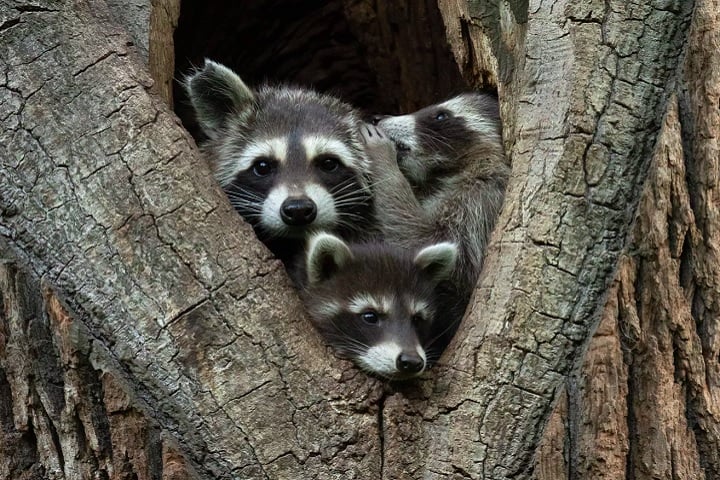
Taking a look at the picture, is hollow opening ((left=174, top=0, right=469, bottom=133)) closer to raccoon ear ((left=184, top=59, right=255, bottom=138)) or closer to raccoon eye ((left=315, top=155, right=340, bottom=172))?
raccoon ear ((left=184, top=59, right=255, bottom=138))

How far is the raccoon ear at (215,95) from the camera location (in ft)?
15.9

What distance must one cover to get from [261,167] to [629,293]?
2113 millimetres

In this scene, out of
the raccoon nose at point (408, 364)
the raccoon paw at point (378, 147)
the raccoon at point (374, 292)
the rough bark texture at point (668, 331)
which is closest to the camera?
the rough bark texture at point (668, 331)

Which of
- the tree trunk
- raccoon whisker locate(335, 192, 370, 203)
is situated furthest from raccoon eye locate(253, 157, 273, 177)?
the tree trunk

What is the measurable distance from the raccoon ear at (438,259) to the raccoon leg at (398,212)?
0.37 metres

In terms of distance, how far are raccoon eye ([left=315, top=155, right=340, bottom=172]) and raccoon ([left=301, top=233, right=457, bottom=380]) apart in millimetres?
567

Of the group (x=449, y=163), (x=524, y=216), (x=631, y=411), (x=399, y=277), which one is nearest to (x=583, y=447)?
(x=631, y=411)

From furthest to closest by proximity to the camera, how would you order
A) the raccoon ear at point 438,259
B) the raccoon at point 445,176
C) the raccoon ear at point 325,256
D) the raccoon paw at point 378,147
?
the raccoon paw at point 378,147
the raccoon at point 445,176
the raccoon ear at point 438,259
the raccoon ear at point 325,256

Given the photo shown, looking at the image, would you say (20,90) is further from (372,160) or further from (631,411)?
(631,411)

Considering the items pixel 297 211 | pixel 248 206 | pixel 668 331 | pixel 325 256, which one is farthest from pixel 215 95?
pixel 668 331

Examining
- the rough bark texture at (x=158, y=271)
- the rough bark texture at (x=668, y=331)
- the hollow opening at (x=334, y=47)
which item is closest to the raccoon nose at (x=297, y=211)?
the rough bark texture at (x=158, y=271)

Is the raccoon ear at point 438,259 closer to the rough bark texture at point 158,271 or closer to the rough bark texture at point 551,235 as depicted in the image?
the rough bark texture at point 551,235

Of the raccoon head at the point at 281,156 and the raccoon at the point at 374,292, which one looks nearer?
the raccoon at the point at 374,292

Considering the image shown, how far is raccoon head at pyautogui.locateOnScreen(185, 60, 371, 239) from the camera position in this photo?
14.8 ft
